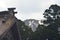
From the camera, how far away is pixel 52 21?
74562 millimetres

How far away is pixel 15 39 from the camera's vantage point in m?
37.4

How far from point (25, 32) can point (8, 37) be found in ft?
120

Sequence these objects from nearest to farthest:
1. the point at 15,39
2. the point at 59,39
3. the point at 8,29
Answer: the point at 8,29 → the point at 15,39 → the point at 59,39

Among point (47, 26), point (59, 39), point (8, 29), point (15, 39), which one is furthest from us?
point (47, 26)

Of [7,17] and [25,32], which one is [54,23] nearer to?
[25,32]

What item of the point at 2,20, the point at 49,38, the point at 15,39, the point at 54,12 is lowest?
the point at 49,38

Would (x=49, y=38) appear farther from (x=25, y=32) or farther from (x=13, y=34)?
(x=13, y=34)

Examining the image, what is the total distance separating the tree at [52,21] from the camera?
7088cm

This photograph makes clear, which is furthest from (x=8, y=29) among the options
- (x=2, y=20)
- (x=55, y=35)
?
(x=55, y=35)

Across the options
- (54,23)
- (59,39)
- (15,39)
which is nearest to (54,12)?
(54,23)

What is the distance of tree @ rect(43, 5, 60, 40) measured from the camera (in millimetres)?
70875

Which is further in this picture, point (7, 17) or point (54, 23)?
point (54, 23)

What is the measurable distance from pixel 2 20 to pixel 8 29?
5.22 ft

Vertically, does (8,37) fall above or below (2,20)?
below
